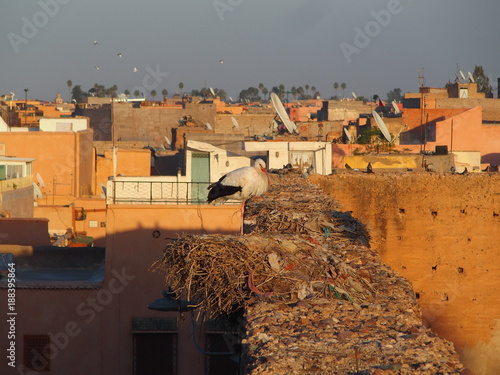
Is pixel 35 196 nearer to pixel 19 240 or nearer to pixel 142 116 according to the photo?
pixel 19 240

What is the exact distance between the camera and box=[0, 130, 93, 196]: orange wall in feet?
102

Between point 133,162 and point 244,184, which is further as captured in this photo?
point 133,162

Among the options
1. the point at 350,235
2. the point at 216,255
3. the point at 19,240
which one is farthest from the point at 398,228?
the point at 19,240

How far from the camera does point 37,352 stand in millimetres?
13453

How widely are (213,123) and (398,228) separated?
37.5 metres

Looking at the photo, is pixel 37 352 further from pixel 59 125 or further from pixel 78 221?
pixel 59 125

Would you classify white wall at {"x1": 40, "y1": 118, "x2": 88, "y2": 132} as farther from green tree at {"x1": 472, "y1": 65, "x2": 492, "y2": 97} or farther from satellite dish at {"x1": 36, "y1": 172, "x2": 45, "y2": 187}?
green tree at {"x1": 472, "y1": 65, "x2": 492, "y2": 97}

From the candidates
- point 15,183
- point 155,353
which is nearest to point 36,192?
point 15,183

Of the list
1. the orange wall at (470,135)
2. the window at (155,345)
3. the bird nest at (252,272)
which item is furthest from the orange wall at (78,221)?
the bird nest at (252,272)

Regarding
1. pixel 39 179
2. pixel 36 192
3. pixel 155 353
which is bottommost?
pixel 155 353

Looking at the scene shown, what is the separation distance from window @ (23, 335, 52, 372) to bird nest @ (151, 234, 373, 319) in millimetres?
8240

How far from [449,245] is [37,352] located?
6428 mm

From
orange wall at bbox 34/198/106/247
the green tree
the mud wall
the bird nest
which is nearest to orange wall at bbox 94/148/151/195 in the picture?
orange wall at bbox 34/198/106/247

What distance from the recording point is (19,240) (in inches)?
688
